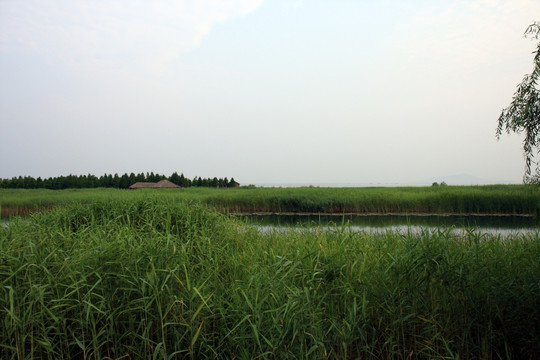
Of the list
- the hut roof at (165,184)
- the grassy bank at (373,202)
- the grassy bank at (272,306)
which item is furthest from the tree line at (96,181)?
the grassy bank at (272,306)

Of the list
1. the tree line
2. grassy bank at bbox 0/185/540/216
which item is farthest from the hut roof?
grassy bank at bbox 0/185/540/216

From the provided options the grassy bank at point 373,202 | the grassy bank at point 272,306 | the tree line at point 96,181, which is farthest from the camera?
the tree line at point 96,181

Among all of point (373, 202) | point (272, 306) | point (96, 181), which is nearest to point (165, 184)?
point (96, 181)

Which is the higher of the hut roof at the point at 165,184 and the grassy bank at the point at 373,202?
the hut roof at the point at 165,184

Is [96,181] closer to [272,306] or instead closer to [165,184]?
[165,184]

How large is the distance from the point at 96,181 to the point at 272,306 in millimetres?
26929

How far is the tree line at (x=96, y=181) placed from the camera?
2381 cm

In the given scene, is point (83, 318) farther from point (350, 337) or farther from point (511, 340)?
point (511, 340)

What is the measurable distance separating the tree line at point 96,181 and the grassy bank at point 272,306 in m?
24.3

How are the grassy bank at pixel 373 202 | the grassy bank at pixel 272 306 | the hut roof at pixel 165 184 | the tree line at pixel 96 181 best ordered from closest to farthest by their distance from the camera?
the grassy bank at pixel 272 306 < the grassy bank at pixel 373 202 < the tree line at pixel 96 181 < the hut roof at pixel 165 184

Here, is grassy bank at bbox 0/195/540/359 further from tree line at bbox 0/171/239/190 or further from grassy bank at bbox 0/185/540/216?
tree line at bbox 0/171/239/190

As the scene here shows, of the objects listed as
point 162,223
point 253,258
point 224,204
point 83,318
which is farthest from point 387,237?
point 224,204

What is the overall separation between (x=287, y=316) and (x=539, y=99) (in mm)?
4080

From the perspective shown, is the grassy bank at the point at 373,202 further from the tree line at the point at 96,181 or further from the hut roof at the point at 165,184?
the hut roof at the point at 165,184
